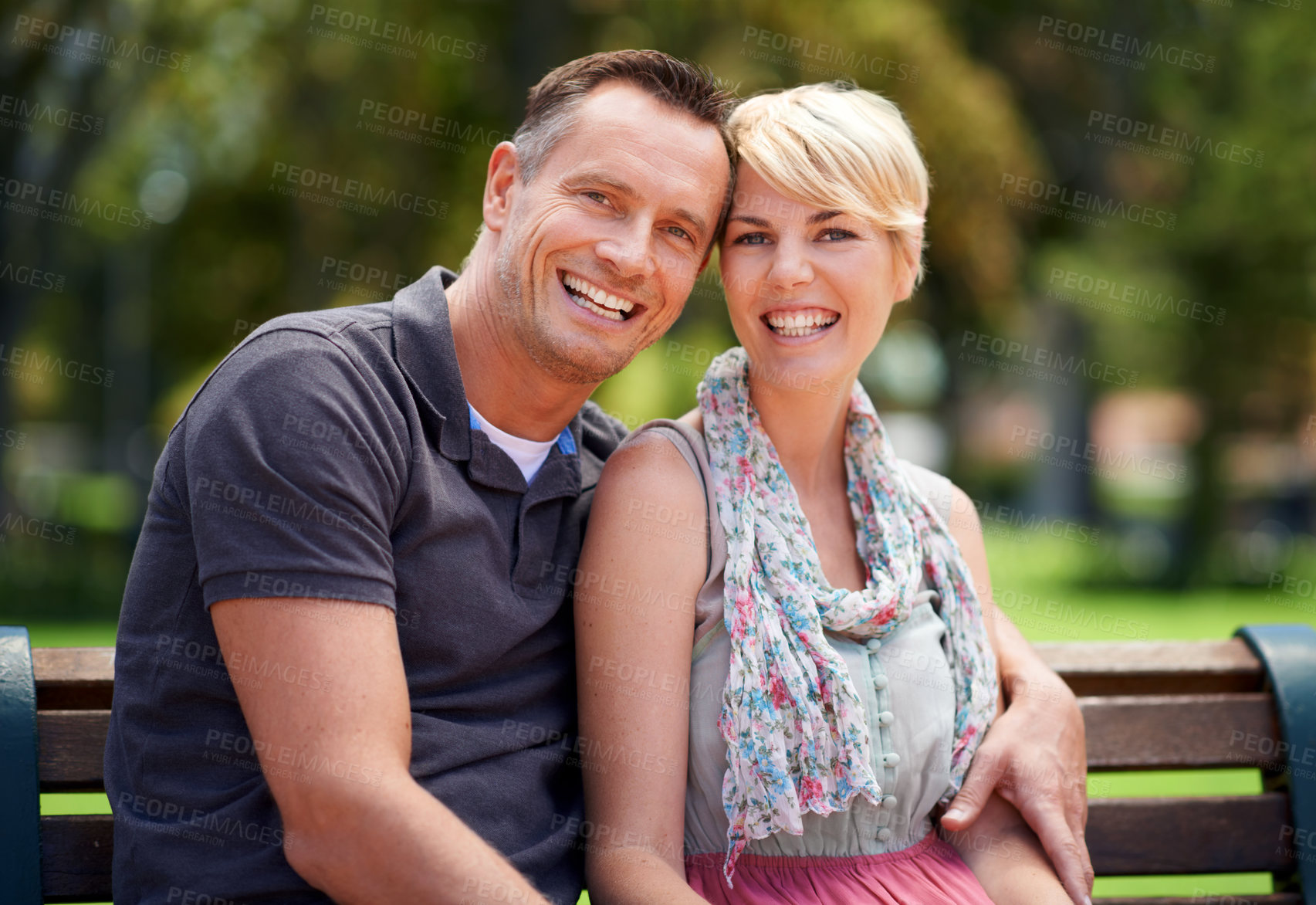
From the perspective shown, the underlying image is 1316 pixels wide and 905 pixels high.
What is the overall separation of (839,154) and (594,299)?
65 cm

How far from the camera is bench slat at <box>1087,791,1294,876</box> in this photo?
9.64ft

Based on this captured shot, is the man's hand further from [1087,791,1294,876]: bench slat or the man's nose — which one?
the man's nose

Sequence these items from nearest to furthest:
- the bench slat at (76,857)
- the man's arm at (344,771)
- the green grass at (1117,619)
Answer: the man's arm at (344,771) → the bench slat at (76,857) → the green grass at (1117,619)

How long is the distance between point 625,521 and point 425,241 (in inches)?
543

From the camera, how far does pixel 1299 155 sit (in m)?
14.8

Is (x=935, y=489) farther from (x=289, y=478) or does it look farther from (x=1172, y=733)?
(x=289, y=478)

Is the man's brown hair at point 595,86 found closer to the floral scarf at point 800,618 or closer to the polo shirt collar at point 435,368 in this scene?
the polo shirt collar at point 435,368

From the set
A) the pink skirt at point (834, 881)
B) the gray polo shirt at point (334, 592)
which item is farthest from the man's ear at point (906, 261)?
the pink skirt at point (834, 881)

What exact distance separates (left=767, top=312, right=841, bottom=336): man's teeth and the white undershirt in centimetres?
60

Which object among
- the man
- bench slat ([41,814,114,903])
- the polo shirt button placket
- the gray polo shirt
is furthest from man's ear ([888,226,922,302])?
bench slat ([41,814,114,903])

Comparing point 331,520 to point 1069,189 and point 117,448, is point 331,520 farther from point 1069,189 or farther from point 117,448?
point 117,448

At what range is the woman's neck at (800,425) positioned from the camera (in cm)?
293

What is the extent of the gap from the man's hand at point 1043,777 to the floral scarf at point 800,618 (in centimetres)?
5

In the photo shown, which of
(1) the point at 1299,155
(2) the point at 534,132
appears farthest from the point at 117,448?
(2) the point at 534,132
